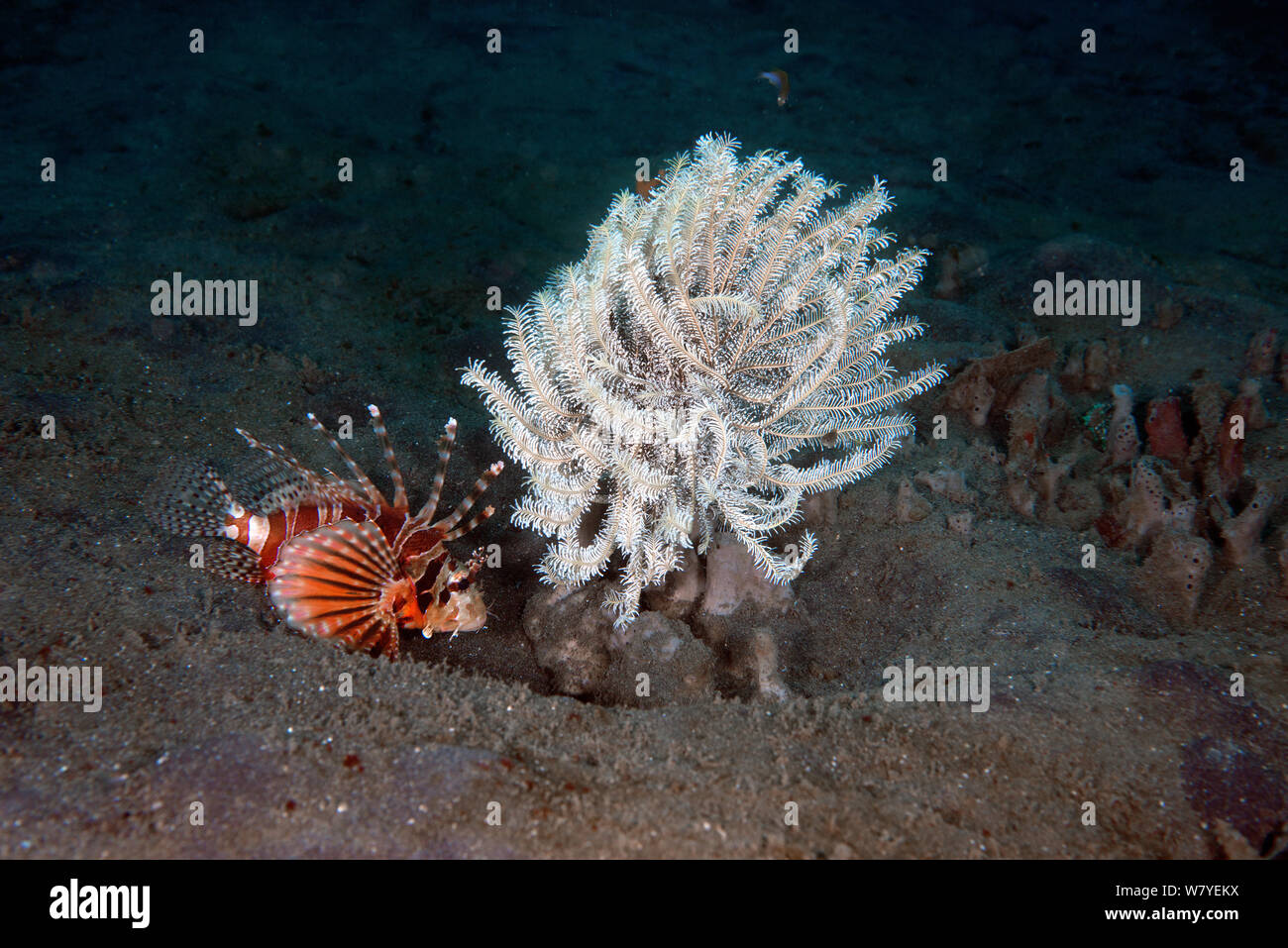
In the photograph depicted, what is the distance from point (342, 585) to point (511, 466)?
1.95 meters

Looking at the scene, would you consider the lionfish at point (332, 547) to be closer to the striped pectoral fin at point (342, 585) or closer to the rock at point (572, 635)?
the striped pectoral fin at point (342, 585)

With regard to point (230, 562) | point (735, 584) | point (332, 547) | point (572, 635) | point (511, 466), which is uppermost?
point (511, 466)

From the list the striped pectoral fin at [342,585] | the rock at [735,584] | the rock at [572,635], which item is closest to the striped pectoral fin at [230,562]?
the striped pectoral fin at [342,585]

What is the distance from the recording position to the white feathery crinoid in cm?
353

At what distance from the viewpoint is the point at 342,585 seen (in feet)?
13.0

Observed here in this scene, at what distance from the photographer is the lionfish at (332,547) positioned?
3.88 meters

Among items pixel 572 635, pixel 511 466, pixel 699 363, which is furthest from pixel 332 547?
pixel 699 363

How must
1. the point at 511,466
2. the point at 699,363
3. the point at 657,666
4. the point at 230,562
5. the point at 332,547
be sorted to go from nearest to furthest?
the point at 699,363 → the point at 332,547 → the point at 657,666 → the point at 230,562 → the point at 511,466

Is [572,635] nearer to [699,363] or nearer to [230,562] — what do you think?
[699,363]

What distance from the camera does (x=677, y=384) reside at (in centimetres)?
377

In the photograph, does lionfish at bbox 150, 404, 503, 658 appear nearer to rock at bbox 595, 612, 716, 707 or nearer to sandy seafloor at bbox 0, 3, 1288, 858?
sandy seafloor at bbox 0, 3, 1288, 858

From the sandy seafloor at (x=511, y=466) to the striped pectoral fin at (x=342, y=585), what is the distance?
29 cm
